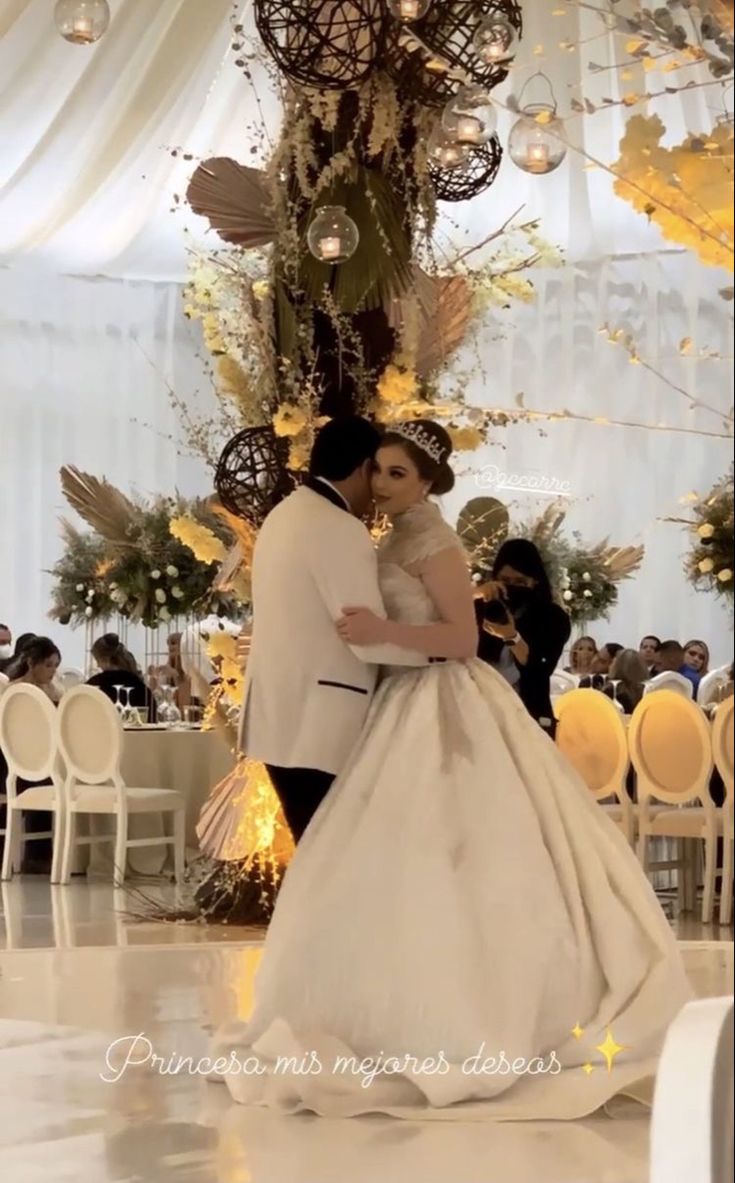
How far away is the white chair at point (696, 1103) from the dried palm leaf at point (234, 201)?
5.64m

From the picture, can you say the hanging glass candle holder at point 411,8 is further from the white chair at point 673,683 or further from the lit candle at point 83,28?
the white chair at point 673,683

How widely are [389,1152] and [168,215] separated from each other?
11.6 metres

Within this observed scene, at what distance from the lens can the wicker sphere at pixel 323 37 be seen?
6020 mm

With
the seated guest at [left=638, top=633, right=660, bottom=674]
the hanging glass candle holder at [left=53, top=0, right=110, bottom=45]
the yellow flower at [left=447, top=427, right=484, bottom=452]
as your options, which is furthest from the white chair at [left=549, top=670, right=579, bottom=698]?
the hanging glass candle holder at [left=53, top=0, right=110, bottom=45]

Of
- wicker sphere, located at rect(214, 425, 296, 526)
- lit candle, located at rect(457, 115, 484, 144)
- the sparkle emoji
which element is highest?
lit candle, located at rect(457, 115, 484, 144)

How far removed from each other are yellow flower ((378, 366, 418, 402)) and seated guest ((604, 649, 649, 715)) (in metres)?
3.21

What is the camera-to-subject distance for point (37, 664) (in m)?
9.69

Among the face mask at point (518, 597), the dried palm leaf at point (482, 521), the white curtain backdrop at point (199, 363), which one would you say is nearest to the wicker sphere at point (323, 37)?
the face mask at point (518, 597)

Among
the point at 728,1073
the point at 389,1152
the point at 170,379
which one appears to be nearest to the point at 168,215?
the point at 170,379

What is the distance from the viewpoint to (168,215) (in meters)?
14.3

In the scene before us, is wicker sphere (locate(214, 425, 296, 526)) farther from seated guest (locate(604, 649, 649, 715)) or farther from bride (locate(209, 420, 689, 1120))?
seated guest (locate(604, 649, 649, 715))

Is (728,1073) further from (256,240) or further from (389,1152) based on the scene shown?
(256,240)

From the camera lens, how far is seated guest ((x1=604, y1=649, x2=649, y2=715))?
926 centimetres

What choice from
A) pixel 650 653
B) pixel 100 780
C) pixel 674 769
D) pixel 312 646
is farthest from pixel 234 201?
pixel 650 653
